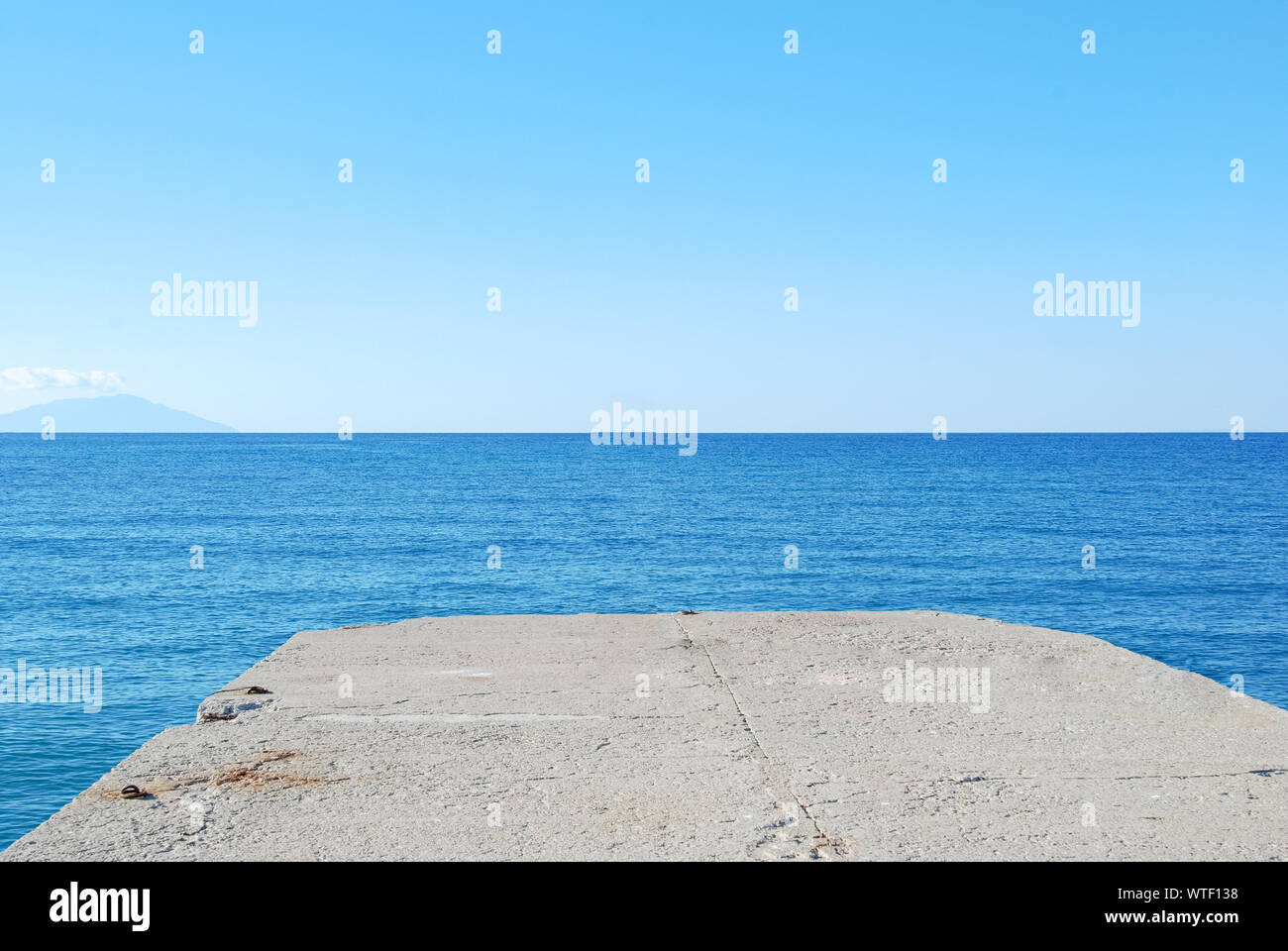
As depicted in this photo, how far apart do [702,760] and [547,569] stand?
25027mm

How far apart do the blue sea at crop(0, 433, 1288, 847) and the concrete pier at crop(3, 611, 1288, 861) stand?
4092 millimetres

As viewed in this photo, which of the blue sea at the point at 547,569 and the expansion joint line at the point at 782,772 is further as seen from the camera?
the blue sea at the point at 547,569

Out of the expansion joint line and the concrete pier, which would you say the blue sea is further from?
the expansion joint line

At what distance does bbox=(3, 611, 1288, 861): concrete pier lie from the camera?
245 inches

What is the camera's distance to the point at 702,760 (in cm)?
781

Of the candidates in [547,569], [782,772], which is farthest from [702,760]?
[547,569]

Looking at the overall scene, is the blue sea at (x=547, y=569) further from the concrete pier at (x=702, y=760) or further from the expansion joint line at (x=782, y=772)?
the expansion joint line at (x=782, y=772)

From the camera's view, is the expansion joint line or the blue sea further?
the blue sea

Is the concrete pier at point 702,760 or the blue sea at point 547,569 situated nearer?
the concrete pier at point 702,760

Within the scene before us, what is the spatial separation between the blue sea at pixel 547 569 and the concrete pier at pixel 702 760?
4092 mm

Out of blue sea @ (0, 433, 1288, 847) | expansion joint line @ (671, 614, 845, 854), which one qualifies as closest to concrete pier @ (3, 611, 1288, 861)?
expansion joint line @ (671, 614, 845, 854)

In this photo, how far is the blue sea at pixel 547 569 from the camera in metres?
17.9

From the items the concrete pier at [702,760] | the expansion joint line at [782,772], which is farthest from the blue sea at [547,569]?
the expansion joint line at [782,772]

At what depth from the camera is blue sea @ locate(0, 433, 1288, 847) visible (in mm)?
17938
